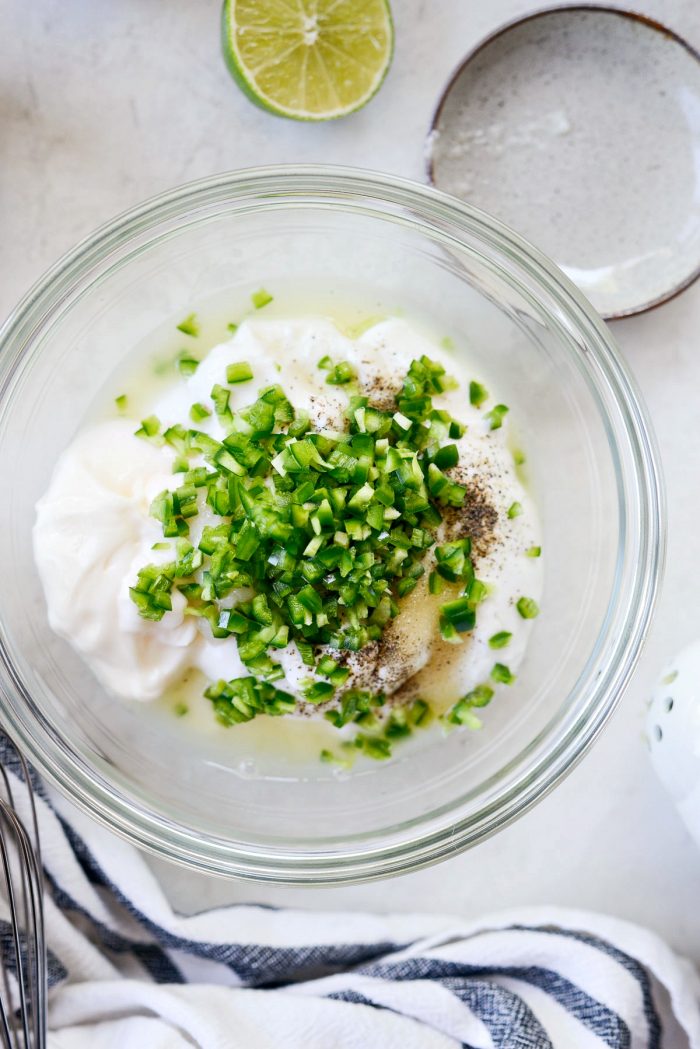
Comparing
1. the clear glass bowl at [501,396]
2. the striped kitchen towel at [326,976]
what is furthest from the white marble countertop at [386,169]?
the clear glass bowl at [501,396]

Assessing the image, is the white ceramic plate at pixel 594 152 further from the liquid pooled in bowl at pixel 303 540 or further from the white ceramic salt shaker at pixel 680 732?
the white ceramic salt shaker at pixel 680 732

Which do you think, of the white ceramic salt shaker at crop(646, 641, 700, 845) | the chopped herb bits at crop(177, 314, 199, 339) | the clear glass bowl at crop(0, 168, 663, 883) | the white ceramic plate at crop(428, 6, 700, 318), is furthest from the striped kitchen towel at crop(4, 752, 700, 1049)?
the white ceramic plate at crop(428, 6, 700, 318)

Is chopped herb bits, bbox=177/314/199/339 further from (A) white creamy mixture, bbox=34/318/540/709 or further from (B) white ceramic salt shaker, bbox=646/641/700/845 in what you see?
(B) white ceramic salt shaker, bbox=646/641/700/845

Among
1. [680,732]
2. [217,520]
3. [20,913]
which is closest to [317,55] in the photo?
[217,520]

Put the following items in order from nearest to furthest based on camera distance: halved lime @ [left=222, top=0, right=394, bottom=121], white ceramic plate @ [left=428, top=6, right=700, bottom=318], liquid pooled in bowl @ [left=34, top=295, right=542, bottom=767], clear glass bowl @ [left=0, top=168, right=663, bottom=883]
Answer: liquid pooled in bowl @ [left=34, top=295, right=542, bottom=767], clear glass bowl @ [left=0, top=168, right=663, bottom=883], halved lime @ [left=222, top=0, right=394, bottom=121], white ceramic plate @ [left=428, top=6, right=700, bottom=318]

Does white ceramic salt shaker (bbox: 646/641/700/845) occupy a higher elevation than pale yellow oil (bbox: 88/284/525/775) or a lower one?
lower

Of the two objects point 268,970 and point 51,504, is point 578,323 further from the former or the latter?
point 268,970
